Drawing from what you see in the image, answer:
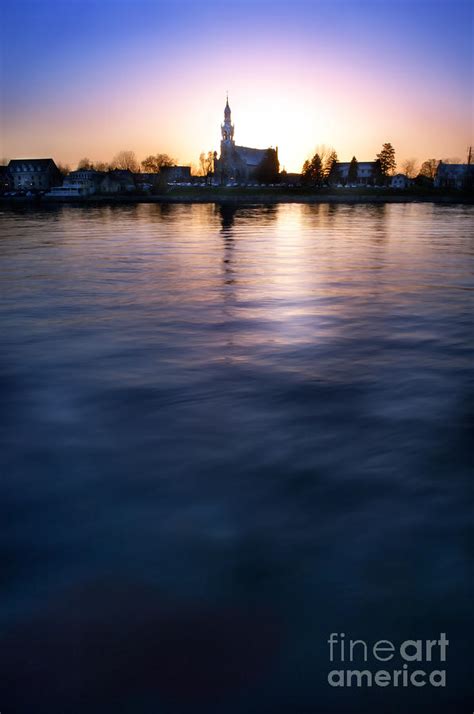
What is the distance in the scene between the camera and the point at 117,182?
165750mm

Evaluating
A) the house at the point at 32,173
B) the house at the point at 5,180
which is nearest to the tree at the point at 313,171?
the house at the point at 32,173

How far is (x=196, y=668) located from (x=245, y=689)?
13.4 inches

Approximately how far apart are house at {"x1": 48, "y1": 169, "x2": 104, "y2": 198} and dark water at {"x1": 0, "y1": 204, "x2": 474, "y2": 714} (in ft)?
465

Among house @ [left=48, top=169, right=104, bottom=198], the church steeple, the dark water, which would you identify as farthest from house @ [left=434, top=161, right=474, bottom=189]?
the dark water

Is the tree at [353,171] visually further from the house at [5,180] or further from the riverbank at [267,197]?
the house at [5,180]

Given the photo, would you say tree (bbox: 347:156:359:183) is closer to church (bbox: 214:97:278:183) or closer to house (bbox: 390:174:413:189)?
house (bbox: 390:174:413:189)

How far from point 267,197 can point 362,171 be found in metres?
50.6

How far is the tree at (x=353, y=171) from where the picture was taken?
16462 centimetres

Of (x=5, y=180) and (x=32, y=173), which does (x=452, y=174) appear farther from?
(x=5, y=180)

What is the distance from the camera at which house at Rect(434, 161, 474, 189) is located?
15500 centimetres

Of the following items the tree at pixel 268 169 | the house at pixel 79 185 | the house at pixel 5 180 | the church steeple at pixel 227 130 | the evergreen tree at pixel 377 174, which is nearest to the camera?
the house at pixel 79 185

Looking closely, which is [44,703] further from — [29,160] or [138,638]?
[29,160]

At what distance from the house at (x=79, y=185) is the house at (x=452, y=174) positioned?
103 metres

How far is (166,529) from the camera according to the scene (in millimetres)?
4824
